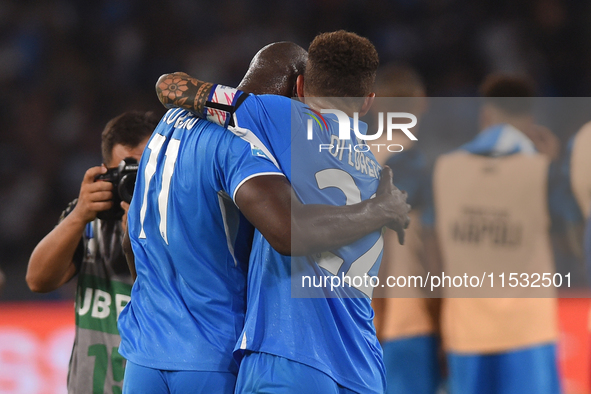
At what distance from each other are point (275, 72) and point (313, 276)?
83 centimetres

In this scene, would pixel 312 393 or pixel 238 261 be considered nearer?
pixel 312 393

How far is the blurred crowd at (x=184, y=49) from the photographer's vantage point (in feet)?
23.3

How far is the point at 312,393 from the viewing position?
1745 mm

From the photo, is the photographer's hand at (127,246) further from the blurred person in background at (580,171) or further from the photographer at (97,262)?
the blurred person in background at (580,171)

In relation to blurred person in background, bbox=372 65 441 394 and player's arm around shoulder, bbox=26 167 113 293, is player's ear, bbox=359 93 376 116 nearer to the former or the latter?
player's arm around shoulder, bbox=26 167 113 293

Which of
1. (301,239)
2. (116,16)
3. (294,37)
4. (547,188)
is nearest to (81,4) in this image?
(116,16)

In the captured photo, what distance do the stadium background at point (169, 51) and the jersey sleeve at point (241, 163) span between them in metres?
5.36

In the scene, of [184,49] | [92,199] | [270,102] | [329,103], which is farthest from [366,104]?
[184,49]

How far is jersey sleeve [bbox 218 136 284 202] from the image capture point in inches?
68.0

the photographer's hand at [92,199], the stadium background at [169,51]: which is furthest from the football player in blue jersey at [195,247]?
the stadium background at [169,51]

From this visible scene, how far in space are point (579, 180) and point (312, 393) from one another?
71.8 inches

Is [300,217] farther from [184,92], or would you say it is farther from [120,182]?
[120,182]

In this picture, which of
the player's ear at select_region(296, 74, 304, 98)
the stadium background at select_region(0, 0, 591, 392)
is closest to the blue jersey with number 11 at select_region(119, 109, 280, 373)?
the player's ear at select_region(296, 74, 304, 98)

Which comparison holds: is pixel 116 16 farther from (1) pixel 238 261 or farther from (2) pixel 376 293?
(1) pixel 238 261
